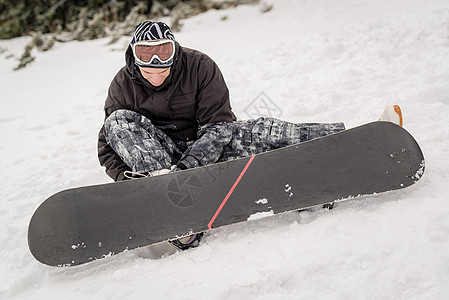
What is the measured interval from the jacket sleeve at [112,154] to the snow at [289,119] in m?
0.46

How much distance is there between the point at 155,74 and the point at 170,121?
316 mm

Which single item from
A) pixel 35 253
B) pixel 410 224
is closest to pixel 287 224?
pixel 410 224

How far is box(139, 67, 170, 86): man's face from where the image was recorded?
6.31ft

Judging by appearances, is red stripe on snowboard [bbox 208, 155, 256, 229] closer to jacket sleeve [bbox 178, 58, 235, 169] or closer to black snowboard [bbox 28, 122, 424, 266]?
black snowboard [bbox 28, 122, 424, 266]

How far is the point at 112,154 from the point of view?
2.04 m

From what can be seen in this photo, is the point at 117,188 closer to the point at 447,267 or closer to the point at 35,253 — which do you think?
the point at 35,253

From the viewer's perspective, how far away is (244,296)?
136 cm

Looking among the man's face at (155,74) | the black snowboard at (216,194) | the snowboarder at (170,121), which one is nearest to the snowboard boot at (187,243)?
the black snowboard at (216,194)

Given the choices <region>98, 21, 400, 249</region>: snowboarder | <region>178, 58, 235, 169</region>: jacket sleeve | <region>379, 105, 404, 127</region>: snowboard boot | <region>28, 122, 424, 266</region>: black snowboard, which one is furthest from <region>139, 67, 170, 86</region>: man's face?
<region>379, 105, 404, 127</region>: snowboard boot

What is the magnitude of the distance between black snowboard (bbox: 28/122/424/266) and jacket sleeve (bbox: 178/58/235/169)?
0.25 meters

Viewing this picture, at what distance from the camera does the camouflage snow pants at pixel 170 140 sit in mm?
1899

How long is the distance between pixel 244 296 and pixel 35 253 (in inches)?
40.3

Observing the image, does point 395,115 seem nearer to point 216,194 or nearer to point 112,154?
point 216,194

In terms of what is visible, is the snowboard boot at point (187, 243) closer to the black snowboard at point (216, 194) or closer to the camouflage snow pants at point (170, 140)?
the black snowboard at point (216, 194)
